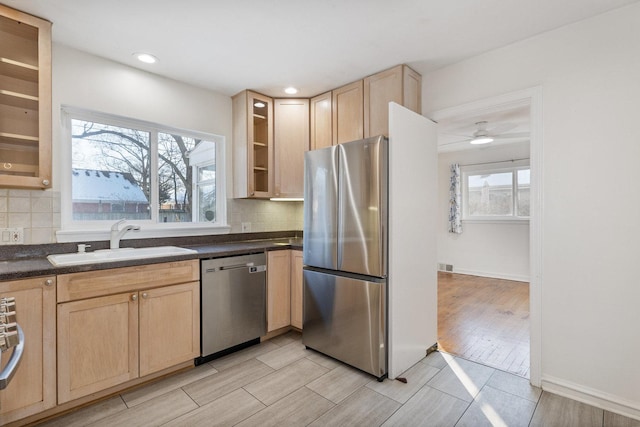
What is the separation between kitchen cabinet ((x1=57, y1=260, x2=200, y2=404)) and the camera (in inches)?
72.9

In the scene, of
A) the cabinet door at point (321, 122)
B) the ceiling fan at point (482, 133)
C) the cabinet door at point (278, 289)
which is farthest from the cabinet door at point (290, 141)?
the ceiling fan at point (482, 133)

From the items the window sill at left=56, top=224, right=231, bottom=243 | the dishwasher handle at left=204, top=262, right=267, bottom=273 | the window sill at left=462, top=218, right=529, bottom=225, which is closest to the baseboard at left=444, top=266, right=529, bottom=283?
the window sill at left=462, top=218, right=529, bottom=225

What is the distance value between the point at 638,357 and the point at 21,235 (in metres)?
3.99

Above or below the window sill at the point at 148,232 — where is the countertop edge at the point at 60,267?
below

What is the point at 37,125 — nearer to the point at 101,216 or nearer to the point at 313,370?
the point at 101,216

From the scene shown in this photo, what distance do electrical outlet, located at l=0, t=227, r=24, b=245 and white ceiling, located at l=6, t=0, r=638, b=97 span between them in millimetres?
1376

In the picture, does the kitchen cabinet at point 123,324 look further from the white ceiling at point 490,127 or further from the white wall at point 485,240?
the white wall at point 485,240

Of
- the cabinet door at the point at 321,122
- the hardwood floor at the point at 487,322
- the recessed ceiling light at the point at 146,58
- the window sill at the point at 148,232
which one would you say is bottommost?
the hardwood floor at the point at 487,322

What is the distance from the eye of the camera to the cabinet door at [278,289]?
2895 millimetres

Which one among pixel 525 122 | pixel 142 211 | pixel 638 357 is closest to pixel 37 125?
pixel 142 211

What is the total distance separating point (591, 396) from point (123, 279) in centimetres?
310

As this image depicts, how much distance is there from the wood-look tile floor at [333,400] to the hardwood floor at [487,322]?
0.25 metres

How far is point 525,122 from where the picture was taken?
4.04 metres

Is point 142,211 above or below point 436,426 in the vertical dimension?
above
